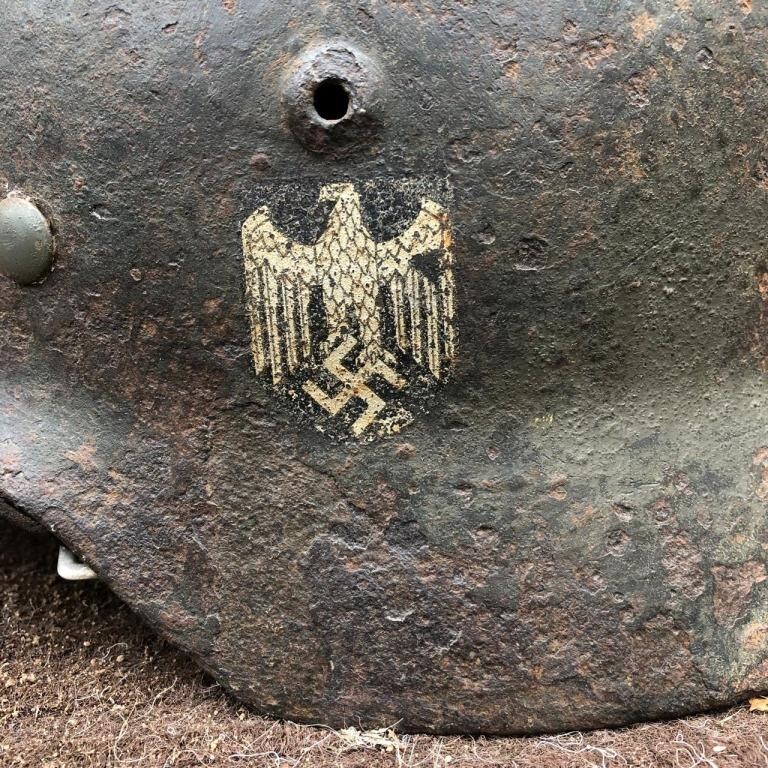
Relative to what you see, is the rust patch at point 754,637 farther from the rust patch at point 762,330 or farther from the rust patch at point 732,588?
the rust patch at point 762,330

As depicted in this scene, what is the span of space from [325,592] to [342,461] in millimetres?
174

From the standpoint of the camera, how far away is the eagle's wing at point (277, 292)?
112 cm

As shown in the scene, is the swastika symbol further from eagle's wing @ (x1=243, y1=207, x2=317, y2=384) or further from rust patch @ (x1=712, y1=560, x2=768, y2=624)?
rust patch @ (x1=712, y1=560, x2=768, y2=624)

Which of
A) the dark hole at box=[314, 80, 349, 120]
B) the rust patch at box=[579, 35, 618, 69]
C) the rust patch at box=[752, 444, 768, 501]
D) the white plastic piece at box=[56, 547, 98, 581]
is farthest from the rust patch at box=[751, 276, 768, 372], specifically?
the white plastic piece at box=[56, 547, 98, 581]

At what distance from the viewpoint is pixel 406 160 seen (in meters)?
1.10

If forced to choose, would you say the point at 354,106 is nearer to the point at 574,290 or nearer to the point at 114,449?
the point at 574,290

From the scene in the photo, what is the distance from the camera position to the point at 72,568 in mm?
1237

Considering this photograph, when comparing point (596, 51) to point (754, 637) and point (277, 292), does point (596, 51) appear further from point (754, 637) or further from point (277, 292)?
point (754, 637)

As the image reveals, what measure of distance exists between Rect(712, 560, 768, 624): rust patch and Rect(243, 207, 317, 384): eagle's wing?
62cm

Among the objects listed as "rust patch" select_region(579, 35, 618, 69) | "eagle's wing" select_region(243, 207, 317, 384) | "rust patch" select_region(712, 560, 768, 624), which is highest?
"rust patch" select_region(579, 35, 618, 69)

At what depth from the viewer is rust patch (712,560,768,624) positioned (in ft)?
3.75

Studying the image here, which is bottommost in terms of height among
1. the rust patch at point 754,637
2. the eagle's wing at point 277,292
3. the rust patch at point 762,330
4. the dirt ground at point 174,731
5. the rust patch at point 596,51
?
the dirt ground at point 174,731

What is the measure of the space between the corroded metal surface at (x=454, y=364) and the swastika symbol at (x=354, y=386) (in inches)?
1.6

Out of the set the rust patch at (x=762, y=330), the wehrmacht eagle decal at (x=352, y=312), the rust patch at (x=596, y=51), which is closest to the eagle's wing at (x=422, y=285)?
the wehrmacht eagle decal at (x=352, y=312)
